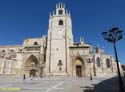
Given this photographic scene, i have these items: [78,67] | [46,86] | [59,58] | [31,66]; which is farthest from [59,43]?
[46,86]

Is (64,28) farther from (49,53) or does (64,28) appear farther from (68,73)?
(68,73)

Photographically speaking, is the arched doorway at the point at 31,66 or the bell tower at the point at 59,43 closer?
the bell tower at the point at 59,43

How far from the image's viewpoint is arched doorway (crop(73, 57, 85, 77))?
151 feet

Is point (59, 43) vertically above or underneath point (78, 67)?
above

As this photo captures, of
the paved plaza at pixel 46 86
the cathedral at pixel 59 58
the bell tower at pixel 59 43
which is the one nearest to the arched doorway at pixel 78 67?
the cathedral at pixel 59 58

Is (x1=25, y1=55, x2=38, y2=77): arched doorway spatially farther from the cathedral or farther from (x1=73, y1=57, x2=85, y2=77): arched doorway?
(x1=73, y1=57, x2=85, y2=77): arched doorway

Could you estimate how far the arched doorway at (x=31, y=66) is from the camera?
48906 millimetres

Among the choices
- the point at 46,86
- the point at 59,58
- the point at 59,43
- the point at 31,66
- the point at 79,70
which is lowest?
the point at 46,86

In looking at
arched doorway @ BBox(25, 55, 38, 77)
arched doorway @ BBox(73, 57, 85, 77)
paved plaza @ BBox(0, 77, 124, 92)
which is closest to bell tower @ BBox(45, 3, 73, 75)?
arched doorway @ BBox(73, 57, 85, 77)

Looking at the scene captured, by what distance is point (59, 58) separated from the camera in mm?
44969

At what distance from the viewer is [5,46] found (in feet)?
196

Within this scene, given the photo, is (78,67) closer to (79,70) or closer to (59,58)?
(79,70)

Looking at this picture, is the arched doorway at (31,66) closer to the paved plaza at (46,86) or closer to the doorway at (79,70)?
the doorway at (79,70)

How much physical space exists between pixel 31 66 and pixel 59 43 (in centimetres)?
1208
